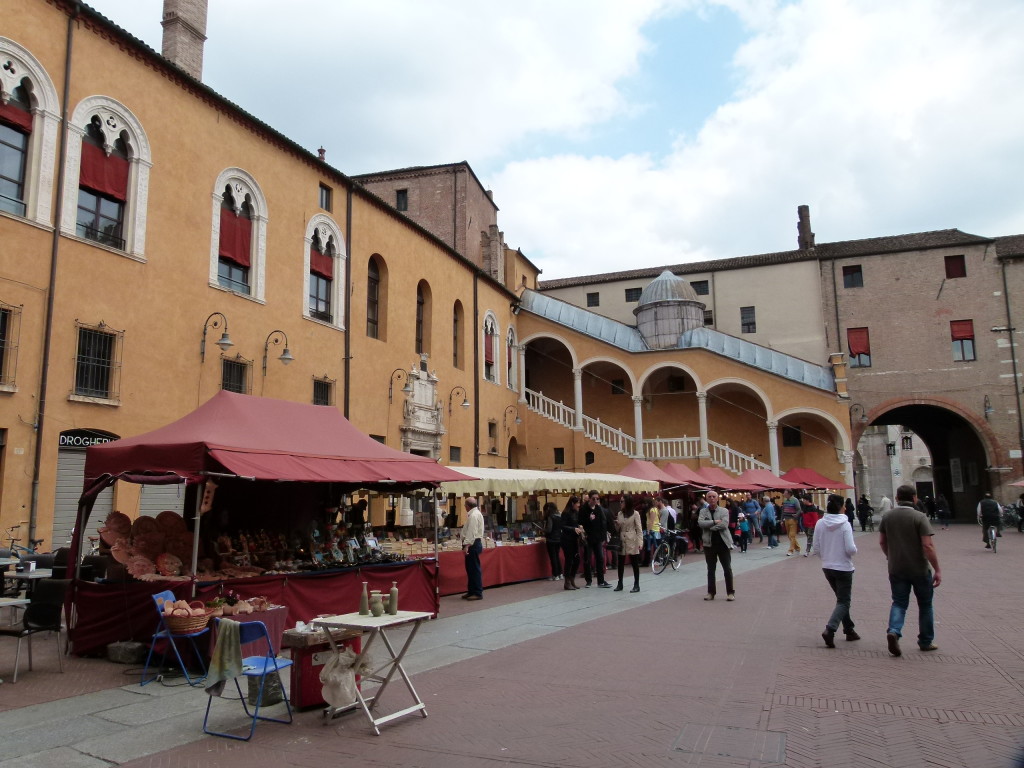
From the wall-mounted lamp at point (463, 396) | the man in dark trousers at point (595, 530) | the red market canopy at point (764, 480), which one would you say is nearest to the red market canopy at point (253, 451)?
the man in dark trousers at point (595, 530)

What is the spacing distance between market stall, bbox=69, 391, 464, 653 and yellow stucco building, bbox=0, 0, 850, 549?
3.73 metres

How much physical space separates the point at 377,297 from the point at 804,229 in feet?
101

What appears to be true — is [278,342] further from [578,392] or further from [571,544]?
[578,392]

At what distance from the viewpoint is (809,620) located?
10.4 metres

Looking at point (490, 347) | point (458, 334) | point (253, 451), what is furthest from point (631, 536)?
point (490, 347)

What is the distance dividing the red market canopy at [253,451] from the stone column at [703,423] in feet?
68.7

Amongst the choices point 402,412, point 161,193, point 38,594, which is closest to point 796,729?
point 38,594

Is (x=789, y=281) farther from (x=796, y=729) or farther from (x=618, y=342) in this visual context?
(x=796, y=729)

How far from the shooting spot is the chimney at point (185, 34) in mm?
17797

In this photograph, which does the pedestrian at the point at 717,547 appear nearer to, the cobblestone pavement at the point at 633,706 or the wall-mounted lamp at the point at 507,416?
the cobblestone pavement at the point at 633,706

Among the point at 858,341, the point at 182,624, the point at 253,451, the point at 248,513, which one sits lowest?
the point at 182,624

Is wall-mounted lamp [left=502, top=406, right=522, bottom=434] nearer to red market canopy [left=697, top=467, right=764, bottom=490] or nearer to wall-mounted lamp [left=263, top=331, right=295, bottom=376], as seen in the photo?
red market canopy [left=697, top=467, right=764, bottom=490]

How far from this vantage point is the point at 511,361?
32938 millimetres

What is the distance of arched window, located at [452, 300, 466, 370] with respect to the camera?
89.9 ft
